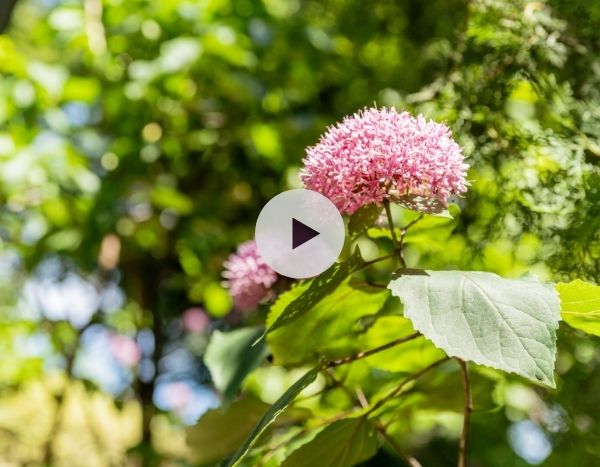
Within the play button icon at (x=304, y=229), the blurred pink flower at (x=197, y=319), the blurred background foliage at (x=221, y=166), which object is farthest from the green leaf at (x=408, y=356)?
the blurred pink flower at (x=197, y=319)

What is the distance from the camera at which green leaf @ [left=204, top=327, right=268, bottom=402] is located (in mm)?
756

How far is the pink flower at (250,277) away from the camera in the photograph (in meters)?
0.77

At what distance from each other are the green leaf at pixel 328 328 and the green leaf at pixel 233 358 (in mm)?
66

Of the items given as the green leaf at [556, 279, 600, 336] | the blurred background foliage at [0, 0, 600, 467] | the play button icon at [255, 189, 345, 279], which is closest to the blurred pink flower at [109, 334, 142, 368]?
the blurred background foliage at [0, 0, 600, 467]

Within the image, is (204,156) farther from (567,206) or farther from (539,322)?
(539,322)

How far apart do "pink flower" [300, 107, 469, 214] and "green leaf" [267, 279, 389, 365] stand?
0.41 ft

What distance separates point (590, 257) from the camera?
707mm

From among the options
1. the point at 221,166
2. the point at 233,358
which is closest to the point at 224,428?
the point at 233,358

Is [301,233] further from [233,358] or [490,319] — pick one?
[233,358]

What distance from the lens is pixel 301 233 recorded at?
1.85 ft

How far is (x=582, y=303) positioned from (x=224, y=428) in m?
0.41

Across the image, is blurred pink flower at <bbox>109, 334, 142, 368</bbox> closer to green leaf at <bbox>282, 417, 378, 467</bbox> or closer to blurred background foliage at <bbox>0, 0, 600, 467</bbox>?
blurred background foliage at <bbox>0, 0, 600, 467</bbox>

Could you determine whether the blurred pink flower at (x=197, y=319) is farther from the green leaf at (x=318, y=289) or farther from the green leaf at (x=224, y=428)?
the green leaf at (x=318, y=289)

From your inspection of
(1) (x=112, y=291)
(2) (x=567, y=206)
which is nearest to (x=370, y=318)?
(2) (x=567, y=206)
